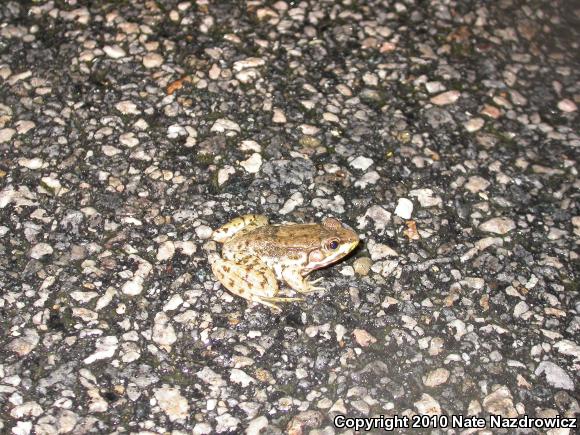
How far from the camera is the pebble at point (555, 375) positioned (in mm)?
4148

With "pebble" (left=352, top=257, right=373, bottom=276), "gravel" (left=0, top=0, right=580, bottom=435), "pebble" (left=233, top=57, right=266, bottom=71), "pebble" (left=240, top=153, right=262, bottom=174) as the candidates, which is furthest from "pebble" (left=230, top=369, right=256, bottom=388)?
"pebble" (left=233, top=57, right=266, bottom=71)

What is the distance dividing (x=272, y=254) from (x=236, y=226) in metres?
0.33

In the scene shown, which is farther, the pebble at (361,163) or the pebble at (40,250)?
the pebble at (361,163)

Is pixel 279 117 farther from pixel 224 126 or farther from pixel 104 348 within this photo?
pixel 104 348

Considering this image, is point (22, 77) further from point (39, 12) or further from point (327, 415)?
point (327, 415)

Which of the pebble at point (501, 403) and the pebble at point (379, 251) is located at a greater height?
the pebble at point (379, 251)

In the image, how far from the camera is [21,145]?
5.17m

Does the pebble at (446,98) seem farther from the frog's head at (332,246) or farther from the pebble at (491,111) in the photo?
the frog's head at (332,246)

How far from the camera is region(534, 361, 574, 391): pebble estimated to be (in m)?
4.15

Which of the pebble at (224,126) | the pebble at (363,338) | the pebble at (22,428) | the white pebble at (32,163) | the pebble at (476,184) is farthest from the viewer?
the pebble at (224,126)

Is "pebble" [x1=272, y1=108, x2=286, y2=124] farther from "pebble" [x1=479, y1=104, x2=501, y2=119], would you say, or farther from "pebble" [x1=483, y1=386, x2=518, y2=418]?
"pebble" [x1=483, y1=386, x2=518, y2=418]

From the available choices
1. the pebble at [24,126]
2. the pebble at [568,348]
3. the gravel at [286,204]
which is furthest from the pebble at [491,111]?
the pebble at [24,126]

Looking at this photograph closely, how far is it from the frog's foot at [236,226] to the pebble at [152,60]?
6.30 ft

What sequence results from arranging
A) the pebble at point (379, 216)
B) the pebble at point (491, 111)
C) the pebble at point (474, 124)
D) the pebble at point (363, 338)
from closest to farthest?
the pebble at point (363, 338) → the pebble at point (379, 216) → the pebble at point (474, 124) → the pebble at point (491, 111)
